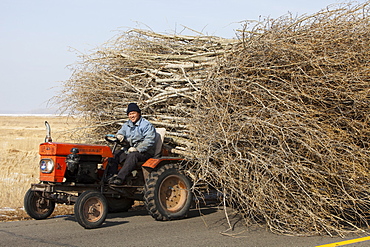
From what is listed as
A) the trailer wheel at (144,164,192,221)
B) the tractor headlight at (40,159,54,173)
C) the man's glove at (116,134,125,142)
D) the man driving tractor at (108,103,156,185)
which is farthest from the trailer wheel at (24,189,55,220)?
the trailer wheel at (144,164,192,221)

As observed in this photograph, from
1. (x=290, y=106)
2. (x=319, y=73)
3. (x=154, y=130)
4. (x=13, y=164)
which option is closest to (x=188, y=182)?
(x=154, y=130)

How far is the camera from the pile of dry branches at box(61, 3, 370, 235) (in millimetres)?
6754

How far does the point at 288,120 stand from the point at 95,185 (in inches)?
123

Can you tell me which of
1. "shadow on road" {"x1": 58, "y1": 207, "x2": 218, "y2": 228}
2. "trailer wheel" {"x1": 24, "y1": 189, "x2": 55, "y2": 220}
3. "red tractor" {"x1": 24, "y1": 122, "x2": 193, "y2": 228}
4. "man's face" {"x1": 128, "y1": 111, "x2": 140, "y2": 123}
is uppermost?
"man's face" {"x1": 128, "y1": 111, "x2": 140, "y2": 123}

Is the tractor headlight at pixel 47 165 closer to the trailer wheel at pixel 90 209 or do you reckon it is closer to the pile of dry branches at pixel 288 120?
the trailer wheel at pixel 90 209

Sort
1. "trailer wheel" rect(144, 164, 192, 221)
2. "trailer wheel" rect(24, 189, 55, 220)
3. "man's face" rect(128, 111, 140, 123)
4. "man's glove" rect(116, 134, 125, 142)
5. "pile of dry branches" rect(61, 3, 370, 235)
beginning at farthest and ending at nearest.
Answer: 1. "man's face" rect(128, 111, 140, 123)
2. "man's glove" rect(116, 134, 125, 142)
3. "trailer wheel" rect(144, 164, 192, 221)
4. "trailer wheel" rect(24, 189, 55, 220)
5. "pile of dry branches" rect(61, 3, 370, 235)

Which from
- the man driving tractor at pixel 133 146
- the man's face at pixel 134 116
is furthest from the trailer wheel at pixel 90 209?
the man's face at pixel 134 116

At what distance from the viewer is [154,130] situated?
8.21 meters

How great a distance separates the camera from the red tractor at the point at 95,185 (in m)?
7.15

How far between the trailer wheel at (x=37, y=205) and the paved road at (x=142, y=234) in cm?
15

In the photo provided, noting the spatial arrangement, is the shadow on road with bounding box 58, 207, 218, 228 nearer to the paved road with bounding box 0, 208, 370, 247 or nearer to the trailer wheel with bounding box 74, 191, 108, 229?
the paved road with bounding box 0, 208, 370, 247

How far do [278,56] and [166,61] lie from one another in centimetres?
260

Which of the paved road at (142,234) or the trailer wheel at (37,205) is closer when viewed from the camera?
the paved road at (142,234)

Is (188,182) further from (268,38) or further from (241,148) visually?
(268,38)
